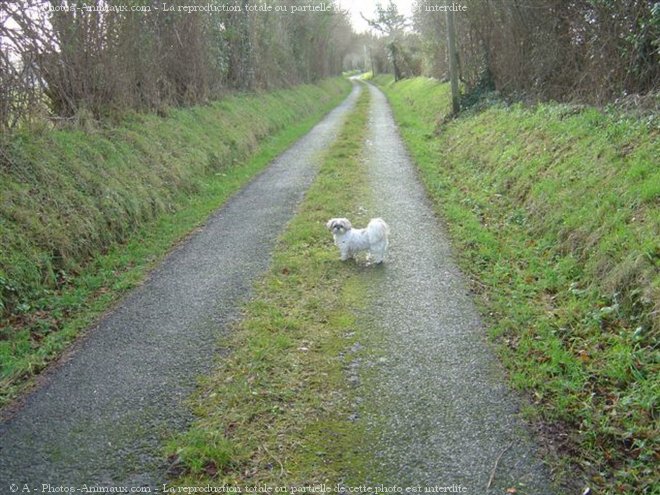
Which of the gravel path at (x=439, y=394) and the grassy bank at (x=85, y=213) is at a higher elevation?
the grassy bank at (x=85, y=213)

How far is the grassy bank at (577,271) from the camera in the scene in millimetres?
4102

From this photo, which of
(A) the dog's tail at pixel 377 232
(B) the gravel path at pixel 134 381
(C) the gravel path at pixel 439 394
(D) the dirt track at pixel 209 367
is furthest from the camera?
(A) the dog's tail at pixel 377 232

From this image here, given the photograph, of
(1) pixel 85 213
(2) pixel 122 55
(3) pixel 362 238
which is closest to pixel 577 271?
(3) pixel 362 238

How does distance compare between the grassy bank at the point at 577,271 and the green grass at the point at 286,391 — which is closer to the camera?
the green grass at the point at 286,391

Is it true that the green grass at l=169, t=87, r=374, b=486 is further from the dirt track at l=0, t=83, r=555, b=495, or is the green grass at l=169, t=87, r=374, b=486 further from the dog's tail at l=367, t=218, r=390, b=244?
the dog's tail at l=367, t=218, r=390, b=244

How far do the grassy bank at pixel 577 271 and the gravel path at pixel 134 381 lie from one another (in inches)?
124

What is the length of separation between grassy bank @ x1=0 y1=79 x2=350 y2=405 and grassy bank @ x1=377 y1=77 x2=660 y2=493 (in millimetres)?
4970

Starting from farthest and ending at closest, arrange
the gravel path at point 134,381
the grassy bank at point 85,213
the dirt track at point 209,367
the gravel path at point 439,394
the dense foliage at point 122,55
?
1. the dense foliage at point 122,55
2. the grassy bank at point 85,213
3. the gravel path at point 134,381
4. the dirt track at point 209,367
5. the gravel path at point 439,394

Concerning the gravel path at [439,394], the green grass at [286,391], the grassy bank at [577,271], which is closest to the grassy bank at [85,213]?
the green grass at [286,391]

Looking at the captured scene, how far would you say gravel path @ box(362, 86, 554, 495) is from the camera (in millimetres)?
3801

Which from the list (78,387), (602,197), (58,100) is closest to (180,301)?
(78,387)

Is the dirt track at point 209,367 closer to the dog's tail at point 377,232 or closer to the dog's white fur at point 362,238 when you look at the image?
the dog's white fur at point 362,238

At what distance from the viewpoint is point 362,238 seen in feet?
24.1

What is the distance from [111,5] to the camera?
11.7m
